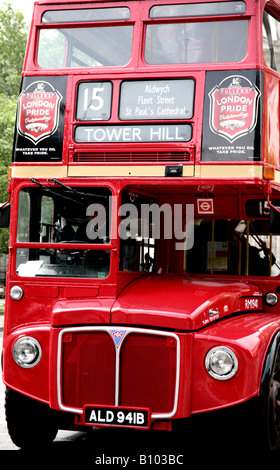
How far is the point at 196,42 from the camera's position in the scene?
23.3 feet

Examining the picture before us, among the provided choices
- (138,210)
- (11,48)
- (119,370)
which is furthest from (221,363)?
(11,48)

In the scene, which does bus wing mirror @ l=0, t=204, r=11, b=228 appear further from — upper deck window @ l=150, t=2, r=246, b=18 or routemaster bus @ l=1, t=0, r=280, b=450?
upper deck window @ l=150, t=2, r=246, b=18

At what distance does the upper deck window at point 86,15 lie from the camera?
738 cm

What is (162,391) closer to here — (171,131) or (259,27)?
(171,131)

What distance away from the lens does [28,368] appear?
6.58 m

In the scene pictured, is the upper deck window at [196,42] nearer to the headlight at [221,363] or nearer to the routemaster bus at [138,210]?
the routemaster bus at [138,210]

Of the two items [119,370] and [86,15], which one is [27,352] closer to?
[119,370]

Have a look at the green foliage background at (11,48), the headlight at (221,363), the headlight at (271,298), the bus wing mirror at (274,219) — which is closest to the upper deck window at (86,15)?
the bus wing mirror at (274,219)

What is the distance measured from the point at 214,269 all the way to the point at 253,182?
1.48 m

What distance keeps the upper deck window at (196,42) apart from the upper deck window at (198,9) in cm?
8

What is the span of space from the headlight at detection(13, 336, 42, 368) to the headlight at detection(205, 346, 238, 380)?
146 centimetres

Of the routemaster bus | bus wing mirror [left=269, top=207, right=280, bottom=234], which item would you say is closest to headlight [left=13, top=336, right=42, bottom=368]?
the routemaster bus

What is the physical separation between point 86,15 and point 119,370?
11.1 feet

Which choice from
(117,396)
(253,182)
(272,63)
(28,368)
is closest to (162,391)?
(117,396)
